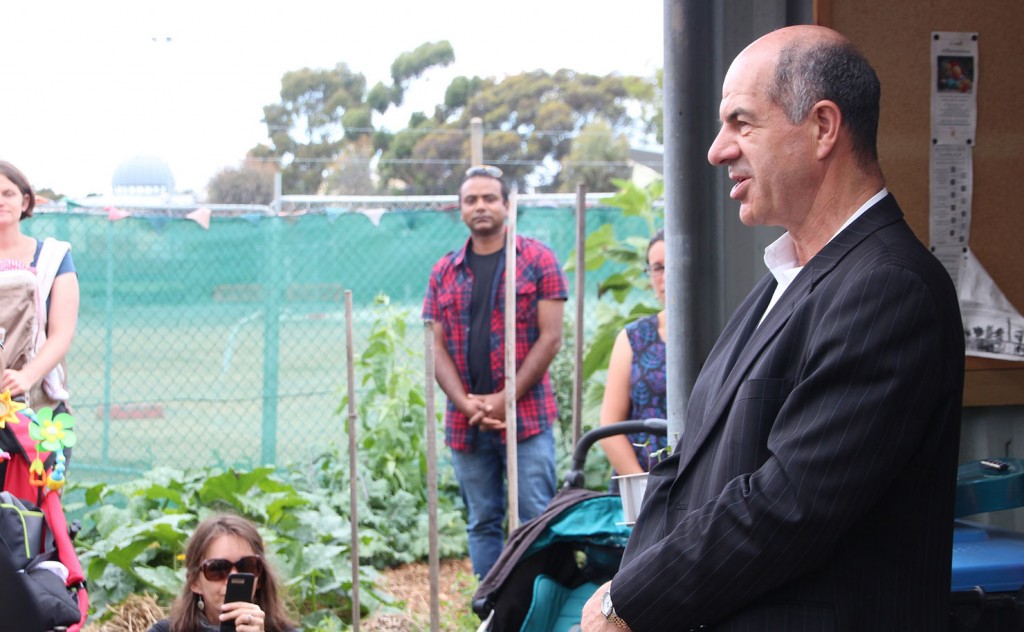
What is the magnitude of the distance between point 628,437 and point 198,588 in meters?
1.84

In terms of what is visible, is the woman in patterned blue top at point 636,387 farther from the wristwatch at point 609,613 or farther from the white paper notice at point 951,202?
the wristwatch at point 609,613

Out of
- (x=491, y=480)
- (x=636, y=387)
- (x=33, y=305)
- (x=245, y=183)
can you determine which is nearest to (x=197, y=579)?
(x=33, y=305)

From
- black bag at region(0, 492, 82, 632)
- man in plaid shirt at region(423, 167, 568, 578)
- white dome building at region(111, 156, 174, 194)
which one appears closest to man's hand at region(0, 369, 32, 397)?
black bag at region(0, 492, 82, 632)

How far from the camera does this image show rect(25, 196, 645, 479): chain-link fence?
7062 millimetres

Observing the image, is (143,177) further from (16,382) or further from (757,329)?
(757,329)

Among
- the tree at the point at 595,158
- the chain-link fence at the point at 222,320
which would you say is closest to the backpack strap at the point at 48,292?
the chain-link fence at the point at 222,320

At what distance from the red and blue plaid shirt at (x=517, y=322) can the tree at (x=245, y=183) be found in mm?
26547

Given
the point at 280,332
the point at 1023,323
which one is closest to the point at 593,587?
the point at 1023,323

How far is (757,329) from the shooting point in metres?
1.96

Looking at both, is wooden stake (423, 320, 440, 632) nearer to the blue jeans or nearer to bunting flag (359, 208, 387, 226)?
the blue jeans

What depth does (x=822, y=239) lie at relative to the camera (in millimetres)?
1910

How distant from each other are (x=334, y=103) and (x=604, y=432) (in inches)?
1322

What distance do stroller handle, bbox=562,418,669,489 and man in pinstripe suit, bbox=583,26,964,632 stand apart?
1166 mm

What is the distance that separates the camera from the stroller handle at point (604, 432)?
3.16 m
